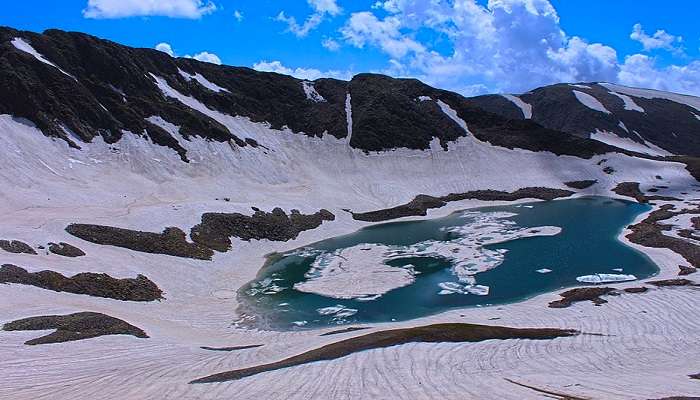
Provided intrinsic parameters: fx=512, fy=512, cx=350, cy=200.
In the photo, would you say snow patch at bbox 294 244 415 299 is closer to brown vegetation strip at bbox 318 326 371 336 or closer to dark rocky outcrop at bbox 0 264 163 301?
brown vegetation strip at bbox 318 326 371 336

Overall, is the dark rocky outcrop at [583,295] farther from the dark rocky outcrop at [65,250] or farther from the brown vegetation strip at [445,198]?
the brown vegetation strip at [445,198]

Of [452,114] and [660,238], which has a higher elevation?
[452,114]

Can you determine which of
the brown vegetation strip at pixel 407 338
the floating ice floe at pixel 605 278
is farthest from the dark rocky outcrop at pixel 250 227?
the floating ice floe at pixel 605 278

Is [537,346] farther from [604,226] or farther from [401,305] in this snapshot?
[604,226]

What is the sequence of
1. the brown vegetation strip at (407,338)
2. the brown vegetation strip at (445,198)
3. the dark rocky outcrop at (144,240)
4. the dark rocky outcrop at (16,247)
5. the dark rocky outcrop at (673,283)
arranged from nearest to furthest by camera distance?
the brown vegetation strip at (407,338)
the dark rocky outcrop at (16,247)
the dark rocky outcrop at (673,283)
the dark rocky outcrop at (144,240)
the brown vegetation strip at (445,198)

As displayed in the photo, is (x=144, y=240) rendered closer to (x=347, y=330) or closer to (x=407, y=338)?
(x=347, y=330)

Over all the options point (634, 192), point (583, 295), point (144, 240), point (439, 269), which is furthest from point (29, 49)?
point (634, 192)
